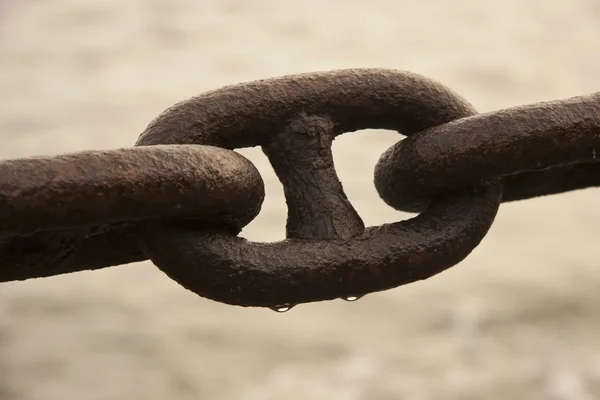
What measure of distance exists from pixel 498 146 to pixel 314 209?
0.52 feet

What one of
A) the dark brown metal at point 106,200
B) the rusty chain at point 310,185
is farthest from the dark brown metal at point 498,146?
the dark brown metal at point 106,200

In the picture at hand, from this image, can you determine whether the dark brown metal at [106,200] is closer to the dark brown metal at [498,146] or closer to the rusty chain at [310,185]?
the rusty chain at [310,185]

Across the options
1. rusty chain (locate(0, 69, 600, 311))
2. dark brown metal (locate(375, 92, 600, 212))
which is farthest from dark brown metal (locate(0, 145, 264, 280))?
dark brown metal (locate(375, 92, 600, 212))

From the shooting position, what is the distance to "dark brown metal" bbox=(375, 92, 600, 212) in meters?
0.67

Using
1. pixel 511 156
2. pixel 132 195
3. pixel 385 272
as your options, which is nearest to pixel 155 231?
pixel 132 195

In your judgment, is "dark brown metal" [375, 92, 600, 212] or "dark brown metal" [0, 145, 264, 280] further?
"dark brown metal" [375, 92, 600, 212]

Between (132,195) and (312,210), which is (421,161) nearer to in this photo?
(312,210)

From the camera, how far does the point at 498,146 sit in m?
0.67

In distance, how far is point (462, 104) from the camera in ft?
2.35

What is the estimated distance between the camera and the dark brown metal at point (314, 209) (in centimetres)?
64

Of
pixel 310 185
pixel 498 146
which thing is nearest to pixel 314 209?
pixel 310 185

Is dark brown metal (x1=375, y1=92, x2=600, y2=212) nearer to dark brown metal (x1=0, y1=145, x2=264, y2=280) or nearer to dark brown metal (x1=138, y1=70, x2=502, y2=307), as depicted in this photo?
dark brown metal (x1=138, y1=70, x2=502, y2=307)

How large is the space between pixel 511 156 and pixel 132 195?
12.0 inches

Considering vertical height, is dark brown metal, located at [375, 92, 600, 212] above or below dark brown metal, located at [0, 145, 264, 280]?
above
